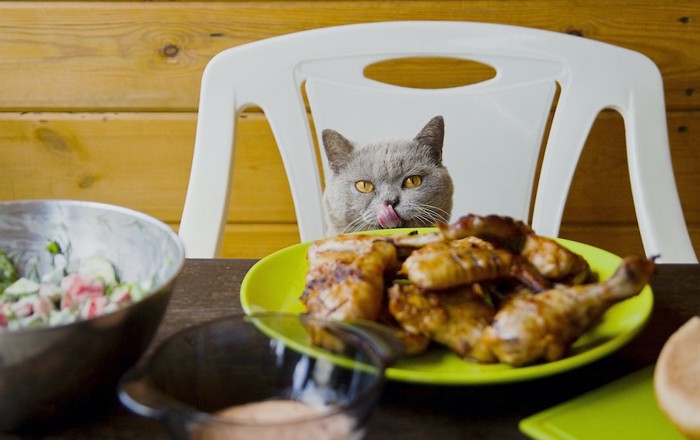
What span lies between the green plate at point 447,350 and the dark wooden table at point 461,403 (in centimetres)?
2

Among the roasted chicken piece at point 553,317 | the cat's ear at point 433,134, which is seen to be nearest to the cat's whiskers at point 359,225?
the cat's ear at point 433,134

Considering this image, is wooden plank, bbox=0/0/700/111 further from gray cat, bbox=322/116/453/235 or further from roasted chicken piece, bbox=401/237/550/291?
roasted chicken piece, bbox=401/237/550/291

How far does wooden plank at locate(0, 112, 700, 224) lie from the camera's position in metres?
1.55

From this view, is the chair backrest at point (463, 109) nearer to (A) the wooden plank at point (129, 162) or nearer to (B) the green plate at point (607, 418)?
(A) the wooden plank at point (129, 162)

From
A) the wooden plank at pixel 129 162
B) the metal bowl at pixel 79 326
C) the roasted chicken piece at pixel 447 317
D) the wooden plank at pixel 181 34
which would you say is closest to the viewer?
the metal bowl at pixel 79 326

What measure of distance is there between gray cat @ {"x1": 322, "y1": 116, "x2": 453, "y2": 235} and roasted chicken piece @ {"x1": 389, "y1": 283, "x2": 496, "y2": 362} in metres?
0.55

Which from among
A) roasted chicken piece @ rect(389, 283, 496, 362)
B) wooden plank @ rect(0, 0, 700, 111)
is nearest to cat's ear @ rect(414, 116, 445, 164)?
wooden plank @ rect(0, 0, 700, 111)

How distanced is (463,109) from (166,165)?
735 millimetres

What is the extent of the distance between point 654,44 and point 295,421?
136 centimetres

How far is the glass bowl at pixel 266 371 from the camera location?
415 millimetres

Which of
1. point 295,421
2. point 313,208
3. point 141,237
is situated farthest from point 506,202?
point 295,421

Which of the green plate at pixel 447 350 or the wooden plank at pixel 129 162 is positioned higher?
the green plate at pixel 447 350

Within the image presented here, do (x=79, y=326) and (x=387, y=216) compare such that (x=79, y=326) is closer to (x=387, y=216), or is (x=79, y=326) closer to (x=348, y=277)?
(x=348, y=277)

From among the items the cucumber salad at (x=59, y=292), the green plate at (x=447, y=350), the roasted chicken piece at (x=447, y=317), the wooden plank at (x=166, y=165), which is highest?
the cucumber salad at (x=59, y=292)
